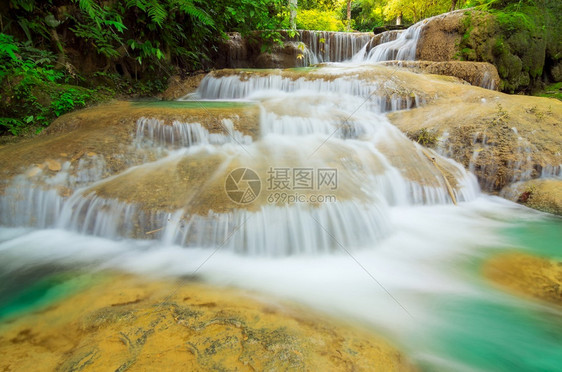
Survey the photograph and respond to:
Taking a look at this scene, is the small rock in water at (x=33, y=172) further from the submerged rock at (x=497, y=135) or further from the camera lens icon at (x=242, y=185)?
the submerged rock at (x=497, y=135)

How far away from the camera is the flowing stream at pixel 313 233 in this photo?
1.96 m

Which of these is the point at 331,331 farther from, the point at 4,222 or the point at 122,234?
the point at 4,222

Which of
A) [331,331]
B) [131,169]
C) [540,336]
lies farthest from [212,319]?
[131,169]

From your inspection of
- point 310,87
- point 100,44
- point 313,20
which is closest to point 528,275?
point 310,87

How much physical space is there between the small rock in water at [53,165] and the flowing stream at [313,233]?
0.28 feet

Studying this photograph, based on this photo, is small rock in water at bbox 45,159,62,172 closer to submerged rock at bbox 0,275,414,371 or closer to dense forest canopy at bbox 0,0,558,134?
dense forest canopy at bbox 0,0,558,134

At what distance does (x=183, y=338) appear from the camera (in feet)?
4.88

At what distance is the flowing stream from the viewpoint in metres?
1.96

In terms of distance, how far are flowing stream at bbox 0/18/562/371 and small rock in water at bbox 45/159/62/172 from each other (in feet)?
0.28

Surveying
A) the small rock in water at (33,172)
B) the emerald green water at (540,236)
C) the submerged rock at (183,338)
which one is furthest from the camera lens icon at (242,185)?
the emerald green water at (540,236)

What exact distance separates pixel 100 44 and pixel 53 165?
3539mm

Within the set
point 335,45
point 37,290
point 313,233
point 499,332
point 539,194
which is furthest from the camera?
point 335,45

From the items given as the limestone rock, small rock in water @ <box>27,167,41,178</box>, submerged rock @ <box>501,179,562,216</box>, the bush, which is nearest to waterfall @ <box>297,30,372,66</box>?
the limestone rock

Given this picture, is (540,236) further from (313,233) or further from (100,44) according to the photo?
(100,44)
